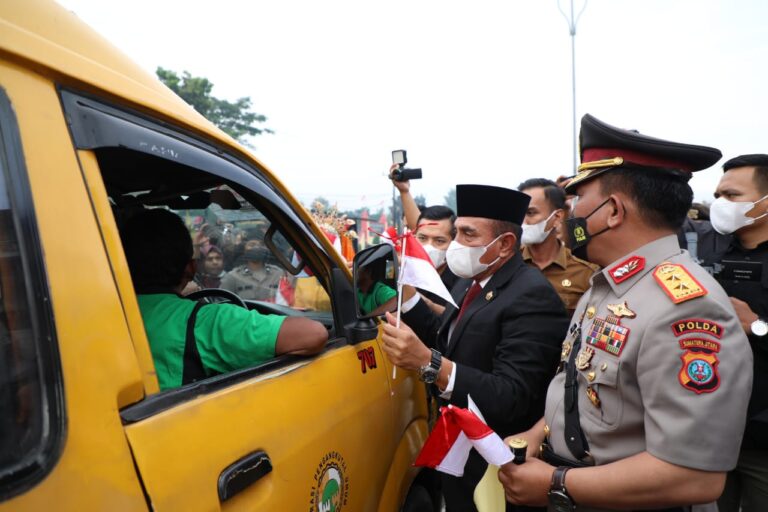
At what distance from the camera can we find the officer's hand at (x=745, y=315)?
2193 millimetres

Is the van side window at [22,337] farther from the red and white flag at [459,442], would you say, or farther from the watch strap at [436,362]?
the watch strap at [436,362]

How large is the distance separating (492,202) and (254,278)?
1231 mm

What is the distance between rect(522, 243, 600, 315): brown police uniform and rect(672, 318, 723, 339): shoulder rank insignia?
2081 millimetres

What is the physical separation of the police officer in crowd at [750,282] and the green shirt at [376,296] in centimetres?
162

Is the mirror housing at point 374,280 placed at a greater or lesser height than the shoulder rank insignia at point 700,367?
greater

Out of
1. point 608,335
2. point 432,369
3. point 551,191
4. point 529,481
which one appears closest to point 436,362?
point 432,369

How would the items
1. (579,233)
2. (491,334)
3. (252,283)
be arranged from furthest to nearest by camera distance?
(252,283) → (491,334) → (579,233)

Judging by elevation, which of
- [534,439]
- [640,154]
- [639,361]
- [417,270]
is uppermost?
[640,154]

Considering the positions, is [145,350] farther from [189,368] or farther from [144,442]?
[189,368]

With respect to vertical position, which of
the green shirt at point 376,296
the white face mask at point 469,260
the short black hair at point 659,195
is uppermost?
the short black hair at point 659,195

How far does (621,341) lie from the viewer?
4.66 feet

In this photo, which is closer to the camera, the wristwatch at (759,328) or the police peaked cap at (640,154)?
the police peaked cap at (640,154)

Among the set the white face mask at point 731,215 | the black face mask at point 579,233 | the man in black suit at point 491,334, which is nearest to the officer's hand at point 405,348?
the man in black suit at point 491,334

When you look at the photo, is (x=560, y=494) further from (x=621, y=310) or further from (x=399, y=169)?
(x=399, y=169)
